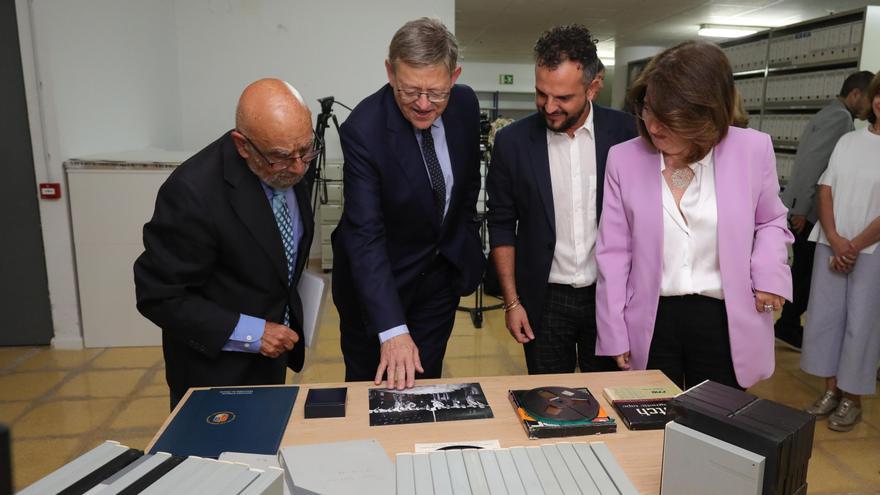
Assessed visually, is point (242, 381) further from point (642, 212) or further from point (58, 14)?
point (58, 14)

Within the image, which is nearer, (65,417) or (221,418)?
(221,418)

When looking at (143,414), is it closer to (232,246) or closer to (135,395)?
(135,395)

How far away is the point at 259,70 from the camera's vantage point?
5340 mm

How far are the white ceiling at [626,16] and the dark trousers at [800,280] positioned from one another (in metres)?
4.23

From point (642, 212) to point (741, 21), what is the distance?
8.18 metres

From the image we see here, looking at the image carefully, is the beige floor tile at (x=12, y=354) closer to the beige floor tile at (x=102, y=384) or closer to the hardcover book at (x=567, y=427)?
the beige floor tile at (x=102, y=384)

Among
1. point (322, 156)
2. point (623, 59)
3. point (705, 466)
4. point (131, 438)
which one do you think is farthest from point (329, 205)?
point (623, 59)

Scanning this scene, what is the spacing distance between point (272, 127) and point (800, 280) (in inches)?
140

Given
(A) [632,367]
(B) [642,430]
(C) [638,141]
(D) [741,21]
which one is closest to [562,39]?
(C) [638,141]

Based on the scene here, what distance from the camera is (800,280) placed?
12.0ft

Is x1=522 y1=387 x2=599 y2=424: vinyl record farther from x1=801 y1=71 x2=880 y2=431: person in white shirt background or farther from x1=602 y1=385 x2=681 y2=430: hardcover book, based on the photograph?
x1=801 y1=71 x2=880 y2=431: person in white shirt background

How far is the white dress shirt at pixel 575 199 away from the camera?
170 cm

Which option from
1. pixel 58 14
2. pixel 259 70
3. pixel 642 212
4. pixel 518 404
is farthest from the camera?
pixel 259 70

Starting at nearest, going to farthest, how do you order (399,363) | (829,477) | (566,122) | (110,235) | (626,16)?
(399,363) → (566,122) → (829,477) → (110,235) → (626,16)
